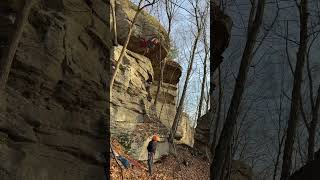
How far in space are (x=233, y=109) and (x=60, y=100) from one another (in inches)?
37.1

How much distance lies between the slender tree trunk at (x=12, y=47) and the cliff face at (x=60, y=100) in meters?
0.05

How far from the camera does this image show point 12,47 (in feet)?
8.32

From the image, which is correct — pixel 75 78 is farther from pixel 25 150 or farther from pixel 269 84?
pixel 269 84

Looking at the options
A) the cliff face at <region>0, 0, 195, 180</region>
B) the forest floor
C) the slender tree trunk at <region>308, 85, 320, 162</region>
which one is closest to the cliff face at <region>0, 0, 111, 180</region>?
the cliff face at <region>0, 0, 195, 180</region>

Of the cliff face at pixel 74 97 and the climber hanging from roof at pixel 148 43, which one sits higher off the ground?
the climber hanging from roof at pixel 148 43

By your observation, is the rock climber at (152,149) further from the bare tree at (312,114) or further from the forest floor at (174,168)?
the bare tree at (312,114)

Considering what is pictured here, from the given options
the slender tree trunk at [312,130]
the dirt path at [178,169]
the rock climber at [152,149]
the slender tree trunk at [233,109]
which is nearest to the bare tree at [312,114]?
the slender tree trunk at [312,130]

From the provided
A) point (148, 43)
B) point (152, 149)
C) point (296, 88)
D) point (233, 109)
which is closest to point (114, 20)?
point (148, 43)

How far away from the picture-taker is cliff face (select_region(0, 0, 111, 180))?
2127 mm

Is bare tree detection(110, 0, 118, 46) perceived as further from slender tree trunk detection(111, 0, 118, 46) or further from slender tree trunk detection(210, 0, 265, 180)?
slender tree trunk detection(210, 0, 265, 180)

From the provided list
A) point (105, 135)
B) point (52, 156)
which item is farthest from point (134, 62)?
point (52, 156)

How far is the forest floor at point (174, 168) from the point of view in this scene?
75.6 inches

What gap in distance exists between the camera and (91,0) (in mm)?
2572

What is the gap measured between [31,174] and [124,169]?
50cm
